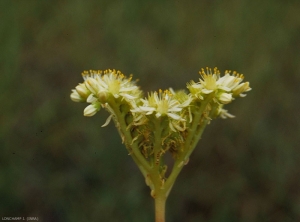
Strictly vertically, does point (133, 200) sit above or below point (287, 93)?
below

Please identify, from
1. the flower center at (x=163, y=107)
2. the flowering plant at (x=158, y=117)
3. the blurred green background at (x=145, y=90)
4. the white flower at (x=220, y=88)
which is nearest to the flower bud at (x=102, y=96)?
the flowering plant at (x=158, y=117)

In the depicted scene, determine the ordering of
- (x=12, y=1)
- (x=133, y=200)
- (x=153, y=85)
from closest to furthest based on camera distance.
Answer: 1. (x=133, y=200)
2. (x=153, y=85)
3. (x=12, y=1)

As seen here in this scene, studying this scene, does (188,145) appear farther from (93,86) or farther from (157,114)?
(93,86)

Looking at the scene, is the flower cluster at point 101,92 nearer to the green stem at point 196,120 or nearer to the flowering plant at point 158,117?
the flowering plant at point 158,117

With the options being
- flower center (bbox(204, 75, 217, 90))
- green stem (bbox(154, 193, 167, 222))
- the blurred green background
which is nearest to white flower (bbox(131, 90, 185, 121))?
flower center (bbox(204, 75, 217, 90))

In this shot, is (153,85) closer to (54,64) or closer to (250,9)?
(54,64)

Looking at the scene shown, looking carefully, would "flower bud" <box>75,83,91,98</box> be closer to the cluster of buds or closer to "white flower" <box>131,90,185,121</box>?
the cluster of buds

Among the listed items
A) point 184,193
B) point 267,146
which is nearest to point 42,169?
point 184,193
